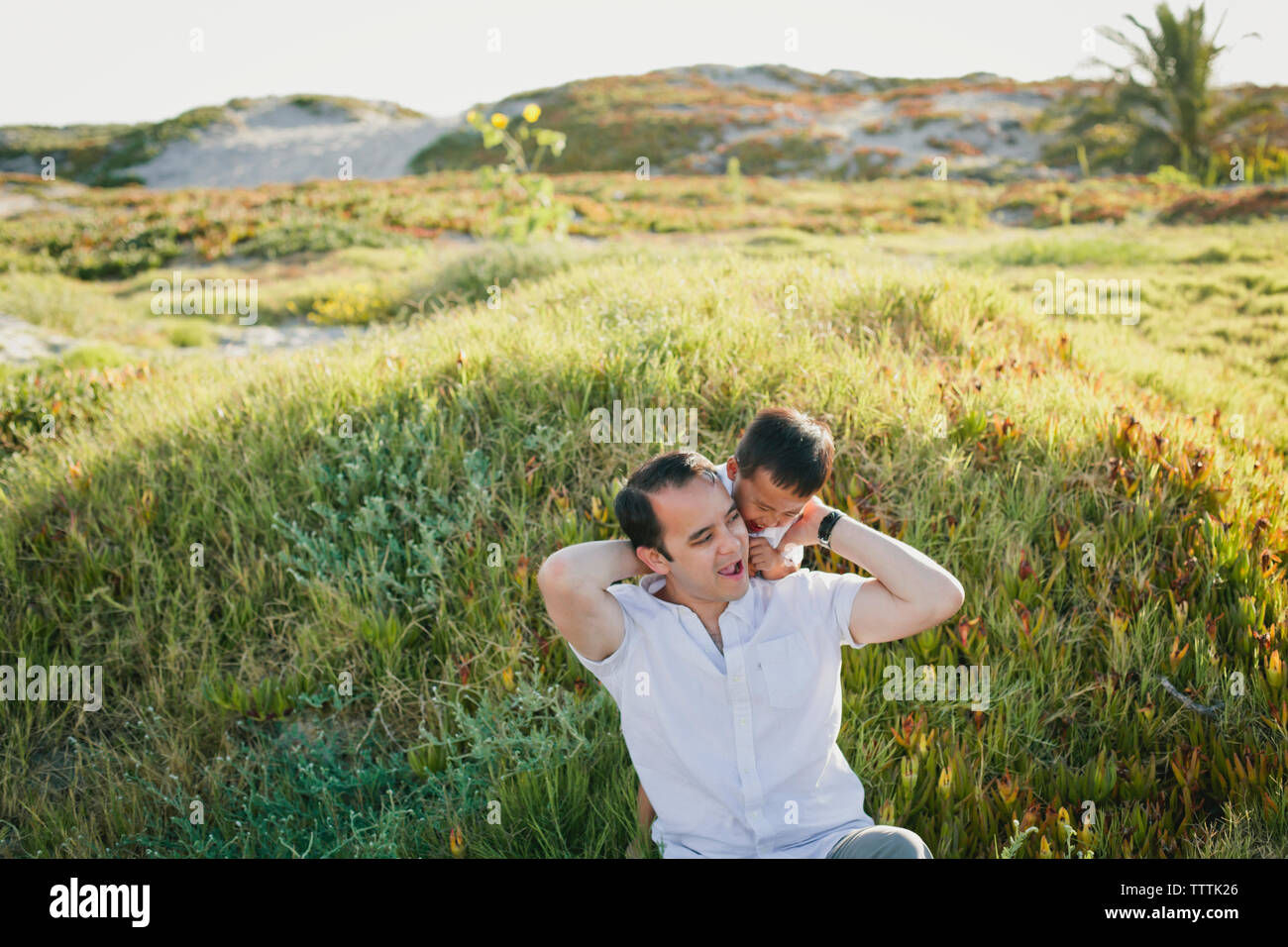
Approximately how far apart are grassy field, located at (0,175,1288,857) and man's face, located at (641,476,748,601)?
47.8 inches

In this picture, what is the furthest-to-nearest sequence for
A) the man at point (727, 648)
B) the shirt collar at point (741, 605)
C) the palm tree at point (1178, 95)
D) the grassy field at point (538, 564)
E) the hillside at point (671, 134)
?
the hillside at point (671, 134) < the palm tree at point (1178, 95) < the grassy field at point (538, 564) < the shirt collar at point (741, 605) < the man at point (727, 648)

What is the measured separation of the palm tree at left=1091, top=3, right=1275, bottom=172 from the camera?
952 inches

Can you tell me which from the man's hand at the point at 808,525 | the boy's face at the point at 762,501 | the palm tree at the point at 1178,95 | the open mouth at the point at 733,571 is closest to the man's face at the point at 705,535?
the open mouth at the point at 733,571

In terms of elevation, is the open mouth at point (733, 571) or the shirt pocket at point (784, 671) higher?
the open mouth at point (733, 571)

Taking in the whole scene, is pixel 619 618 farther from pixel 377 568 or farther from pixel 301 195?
pixel 301 195

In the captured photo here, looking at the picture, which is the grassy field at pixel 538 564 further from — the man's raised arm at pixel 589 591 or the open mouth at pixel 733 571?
the open mouth at pixel 733 571

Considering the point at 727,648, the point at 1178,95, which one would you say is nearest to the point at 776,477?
the point at 727,648

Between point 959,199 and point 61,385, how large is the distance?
74.5 feet

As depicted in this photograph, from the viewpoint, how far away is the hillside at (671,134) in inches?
1430

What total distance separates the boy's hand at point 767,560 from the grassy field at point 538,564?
1.12 meters

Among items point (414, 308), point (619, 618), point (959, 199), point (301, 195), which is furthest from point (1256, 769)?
point (301, 195)

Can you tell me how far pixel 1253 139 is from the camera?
80.2ft

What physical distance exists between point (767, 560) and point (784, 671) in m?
0.33
